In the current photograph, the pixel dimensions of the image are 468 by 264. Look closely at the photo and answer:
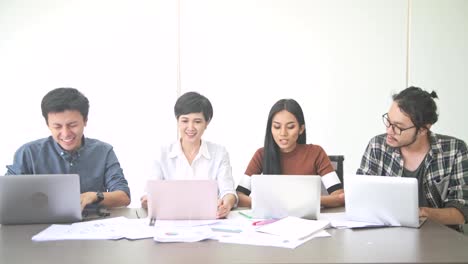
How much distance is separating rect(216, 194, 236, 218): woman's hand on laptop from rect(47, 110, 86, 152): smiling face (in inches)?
30.8

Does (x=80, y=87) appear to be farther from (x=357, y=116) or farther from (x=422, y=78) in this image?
(x=422, y=78)

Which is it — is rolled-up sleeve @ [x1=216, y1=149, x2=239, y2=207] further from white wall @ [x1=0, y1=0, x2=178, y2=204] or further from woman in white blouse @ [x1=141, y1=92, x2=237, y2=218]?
white wall @ [x1=0, y1=0, x2=178, y2=204]

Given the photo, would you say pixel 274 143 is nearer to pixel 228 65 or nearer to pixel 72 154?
pixel 72 154

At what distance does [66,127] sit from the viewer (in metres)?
2.00

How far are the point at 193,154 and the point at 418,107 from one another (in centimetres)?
117

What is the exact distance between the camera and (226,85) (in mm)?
3420

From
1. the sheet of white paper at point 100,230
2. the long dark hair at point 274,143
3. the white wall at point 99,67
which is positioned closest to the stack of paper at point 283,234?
the sheet of white paper at point 100,230

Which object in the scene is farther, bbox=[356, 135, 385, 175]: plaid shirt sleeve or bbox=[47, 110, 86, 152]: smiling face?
bbox=[356, 135, 385, 175]: plaid shirt sleeve

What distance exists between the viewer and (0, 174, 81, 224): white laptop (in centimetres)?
163

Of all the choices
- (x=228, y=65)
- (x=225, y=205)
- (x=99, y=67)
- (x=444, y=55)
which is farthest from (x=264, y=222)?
(x=444, y=55)

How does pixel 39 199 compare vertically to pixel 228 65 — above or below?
below

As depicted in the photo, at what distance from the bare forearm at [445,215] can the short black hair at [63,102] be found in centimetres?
164

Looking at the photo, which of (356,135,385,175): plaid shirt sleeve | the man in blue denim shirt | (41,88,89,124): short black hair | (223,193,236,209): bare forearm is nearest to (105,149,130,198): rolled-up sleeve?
the man in blue denim shirt

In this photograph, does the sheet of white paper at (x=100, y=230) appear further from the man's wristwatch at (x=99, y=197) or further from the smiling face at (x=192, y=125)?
the smiling face at (x=192, y=125)
